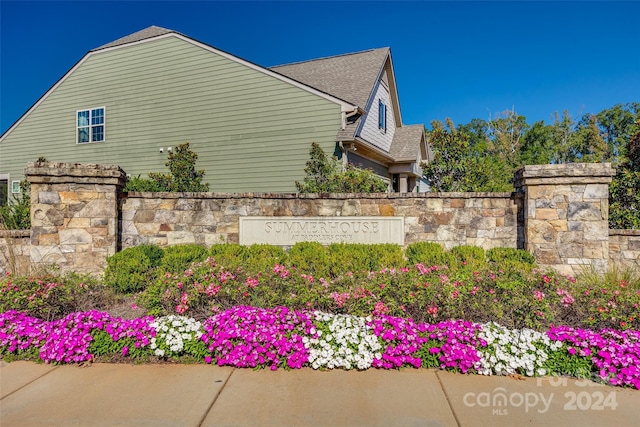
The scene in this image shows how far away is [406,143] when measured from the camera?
16406 mm

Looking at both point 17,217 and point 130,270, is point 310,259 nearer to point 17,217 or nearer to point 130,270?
point 130,270

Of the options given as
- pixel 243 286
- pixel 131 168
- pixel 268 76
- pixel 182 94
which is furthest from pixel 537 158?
pixel 243 286

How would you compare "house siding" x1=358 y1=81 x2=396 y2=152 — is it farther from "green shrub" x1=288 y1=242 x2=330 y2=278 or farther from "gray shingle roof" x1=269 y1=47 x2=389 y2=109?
"green shrub" x1=288 y1=242 x2=330 y2=278

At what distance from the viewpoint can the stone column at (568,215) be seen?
5.96m

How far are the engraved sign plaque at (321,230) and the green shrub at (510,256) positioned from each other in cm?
154

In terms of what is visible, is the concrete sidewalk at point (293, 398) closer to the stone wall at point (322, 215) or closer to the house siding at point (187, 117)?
the stone wall at point (322, 215)

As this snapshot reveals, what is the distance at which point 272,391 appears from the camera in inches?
122

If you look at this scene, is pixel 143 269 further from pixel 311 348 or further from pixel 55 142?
pixel 55 142

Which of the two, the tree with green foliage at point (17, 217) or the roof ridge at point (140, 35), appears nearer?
the tree with green foliage at point (17, 217)

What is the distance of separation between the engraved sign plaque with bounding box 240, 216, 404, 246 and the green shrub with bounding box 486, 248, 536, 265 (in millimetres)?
1537

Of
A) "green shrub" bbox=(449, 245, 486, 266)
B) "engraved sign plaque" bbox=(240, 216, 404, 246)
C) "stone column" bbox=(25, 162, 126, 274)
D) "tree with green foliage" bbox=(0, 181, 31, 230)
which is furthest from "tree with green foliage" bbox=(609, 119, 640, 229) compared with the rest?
"tree with green foliage" bbox=(0, 181, 31, 230)

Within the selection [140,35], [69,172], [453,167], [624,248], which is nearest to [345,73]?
[453,167]

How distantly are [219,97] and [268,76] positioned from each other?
2014 millimetres

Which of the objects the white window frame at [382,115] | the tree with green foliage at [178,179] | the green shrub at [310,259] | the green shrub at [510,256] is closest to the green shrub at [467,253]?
the green shrub at [510,256]
